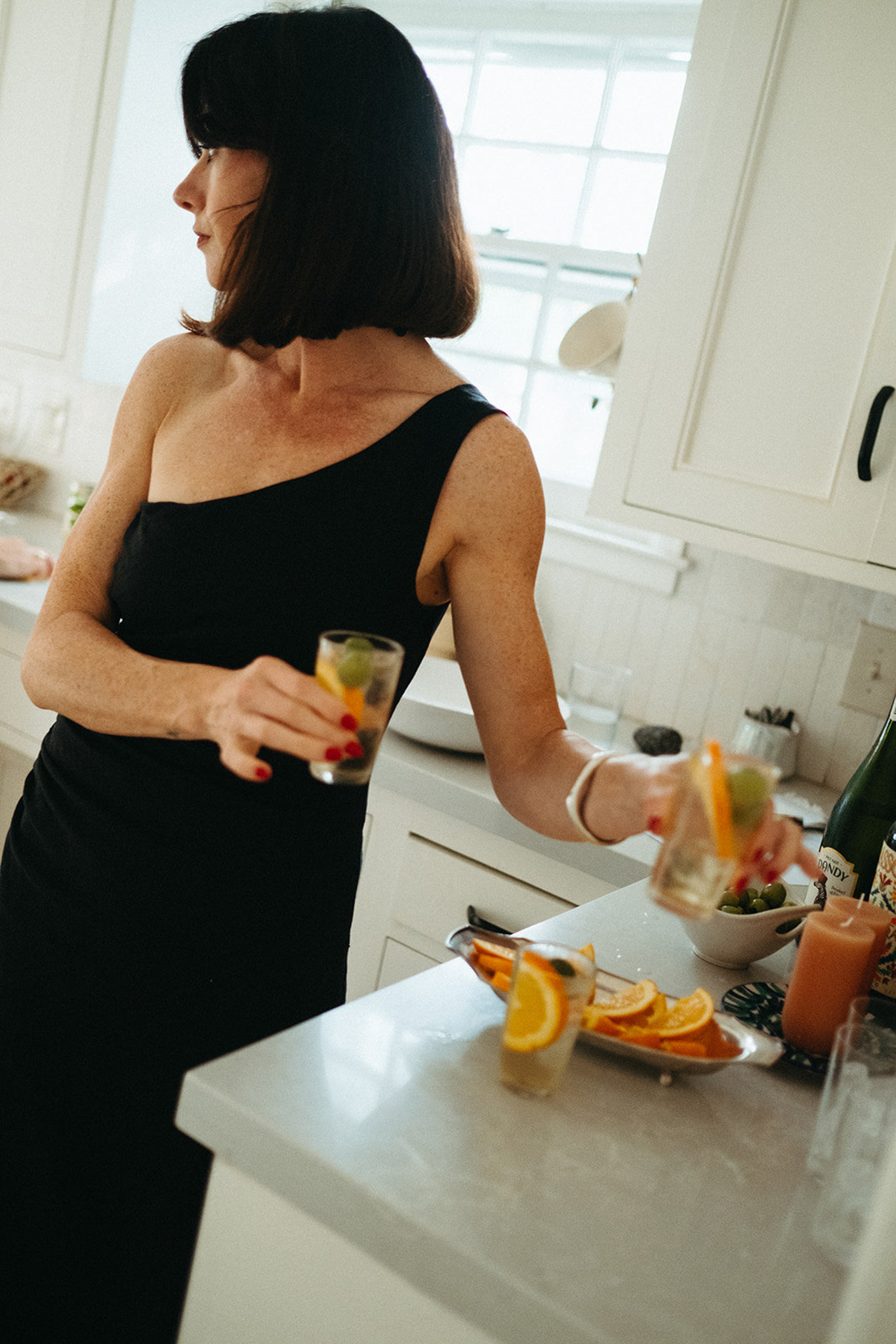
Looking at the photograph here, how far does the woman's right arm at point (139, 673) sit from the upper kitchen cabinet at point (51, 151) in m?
1.55

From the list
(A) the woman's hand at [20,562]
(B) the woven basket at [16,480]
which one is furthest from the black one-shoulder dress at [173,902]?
(B) the woven basket at [16,480]

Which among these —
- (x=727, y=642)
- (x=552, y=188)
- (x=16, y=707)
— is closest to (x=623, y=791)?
(x=727, y=642)

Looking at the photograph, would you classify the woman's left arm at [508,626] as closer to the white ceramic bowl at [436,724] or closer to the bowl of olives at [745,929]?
the bowl of olives at [745,929]

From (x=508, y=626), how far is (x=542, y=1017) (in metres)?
0.39

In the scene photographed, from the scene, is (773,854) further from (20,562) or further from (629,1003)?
(20,562)

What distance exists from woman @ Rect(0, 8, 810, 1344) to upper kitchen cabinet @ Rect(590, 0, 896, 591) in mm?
763

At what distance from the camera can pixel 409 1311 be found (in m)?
0.71

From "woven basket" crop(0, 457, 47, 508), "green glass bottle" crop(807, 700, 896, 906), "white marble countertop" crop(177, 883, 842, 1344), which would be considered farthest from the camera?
"woven basket" crop(0, 457, 47, 508)

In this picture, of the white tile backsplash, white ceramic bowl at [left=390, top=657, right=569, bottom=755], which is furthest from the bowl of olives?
the white tile backsplash

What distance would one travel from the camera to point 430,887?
72.5 inches

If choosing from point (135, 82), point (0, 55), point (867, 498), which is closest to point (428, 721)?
point (867, 498)

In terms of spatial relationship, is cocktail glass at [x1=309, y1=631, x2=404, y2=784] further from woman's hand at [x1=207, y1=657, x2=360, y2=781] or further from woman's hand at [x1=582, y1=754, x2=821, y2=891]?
woman's hand at [x1=582, y1=754, x2=821, y2=891]

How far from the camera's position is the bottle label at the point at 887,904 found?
1.12 meters

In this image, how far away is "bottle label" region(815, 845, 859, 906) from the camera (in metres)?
1.24
